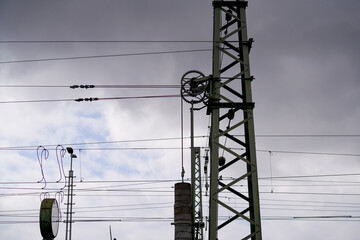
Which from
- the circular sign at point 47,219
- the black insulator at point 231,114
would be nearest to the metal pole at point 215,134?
the black insulator at point 231,114

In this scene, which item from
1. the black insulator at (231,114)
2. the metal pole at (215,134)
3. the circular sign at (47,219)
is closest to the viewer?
the metal pole at (215,134)

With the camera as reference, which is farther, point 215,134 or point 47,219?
point 47,219

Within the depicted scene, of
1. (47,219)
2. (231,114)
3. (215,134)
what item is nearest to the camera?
(215,134)

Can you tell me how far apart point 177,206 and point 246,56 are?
5.88m

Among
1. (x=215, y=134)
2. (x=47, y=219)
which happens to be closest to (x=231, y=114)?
(x=215, y=134)

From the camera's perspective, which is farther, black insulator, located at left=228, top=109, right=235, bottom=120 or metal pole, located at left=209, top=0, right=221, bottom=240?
black insulator, located at left=228, top=109, right=235, bottom=120

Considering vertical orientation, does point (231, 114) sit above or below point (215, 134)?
above

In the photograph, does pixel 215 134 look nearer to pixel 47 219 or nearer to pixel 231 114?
pixel 231 114

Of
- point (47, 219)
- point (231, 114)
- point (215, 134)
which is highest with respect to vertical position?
point (231, 114)

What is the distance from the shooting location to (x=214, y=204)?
11.8 m

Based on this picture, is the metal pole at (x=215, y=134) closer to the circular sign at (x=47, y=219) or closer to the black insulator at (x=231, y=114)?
the black insulator at (x=231, y=114)

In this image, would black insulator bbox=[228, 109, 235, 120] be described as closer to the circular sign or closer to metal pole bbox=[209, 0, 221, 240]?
metal pole bbox=[209, 0, 221, 240]

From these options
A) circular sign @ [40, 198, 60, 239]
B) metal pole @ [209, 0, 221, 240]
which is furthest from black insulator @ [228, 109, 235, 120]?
circular sign @ [40, 198, 60, 239]

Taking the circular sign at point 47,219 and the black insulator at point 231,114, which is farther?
the circular sign at point 47,219
